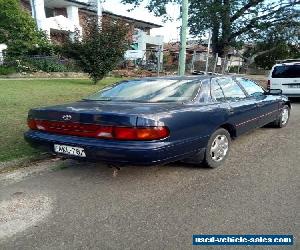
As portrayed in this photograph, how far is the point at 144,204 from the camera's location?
12.5 ft

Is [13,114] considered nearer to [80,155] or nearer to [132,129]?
[80,155]

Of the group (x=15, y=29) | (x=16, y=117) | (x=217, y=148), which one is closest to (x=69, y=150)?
(x=217, y=148)

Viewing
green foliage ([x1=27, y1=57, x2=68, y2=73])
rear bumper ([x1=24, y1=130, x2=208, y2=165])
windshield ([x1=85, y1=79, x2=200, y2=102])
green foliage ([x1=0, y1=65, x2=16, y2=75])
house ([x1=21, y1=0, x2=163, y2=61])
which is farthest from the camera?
house ([x1=21, y1=0, x2=163, y2=61])

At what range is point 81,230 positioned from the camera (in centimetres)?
327

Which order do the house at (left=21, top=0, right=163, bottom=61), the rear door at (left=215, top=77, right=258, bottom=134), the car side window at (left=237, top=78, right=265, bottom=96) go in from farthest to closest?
the house at (left=21, top=0, right=163, bottom=61) → the car side window at (left=237, top=78, right=265, bottom=96) → the rear door at (left=215, top=77, right=258, bottom=134)

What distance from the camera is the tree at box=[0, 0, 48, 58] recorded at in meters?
23.7

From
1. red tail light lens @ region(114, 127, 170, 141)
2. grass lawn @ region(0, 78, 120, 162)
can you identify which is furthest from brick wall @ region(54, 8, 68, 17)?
red tail light lens @ region(114, 127, 170, 141)

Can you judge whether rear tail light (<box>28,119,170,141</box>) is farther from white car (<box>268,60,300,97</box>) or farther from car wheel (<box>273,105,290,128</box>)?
white car (<box>268,60,300,97</box>)

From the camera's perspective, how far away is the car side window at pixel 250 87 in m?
6.15

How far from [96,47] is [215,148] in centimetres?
1307

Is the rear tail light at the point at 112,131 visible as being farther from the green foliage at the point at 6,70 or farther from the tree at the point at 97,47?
the green foliage at the point at 6,70

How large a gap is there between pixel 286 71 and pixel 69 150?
10.2m

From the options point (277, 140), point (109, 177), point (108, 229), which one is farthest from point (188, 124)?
point (277, 140)

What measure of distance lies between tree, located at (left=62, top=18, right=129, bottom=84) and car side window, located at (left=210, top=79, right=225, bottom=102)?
1227cm
